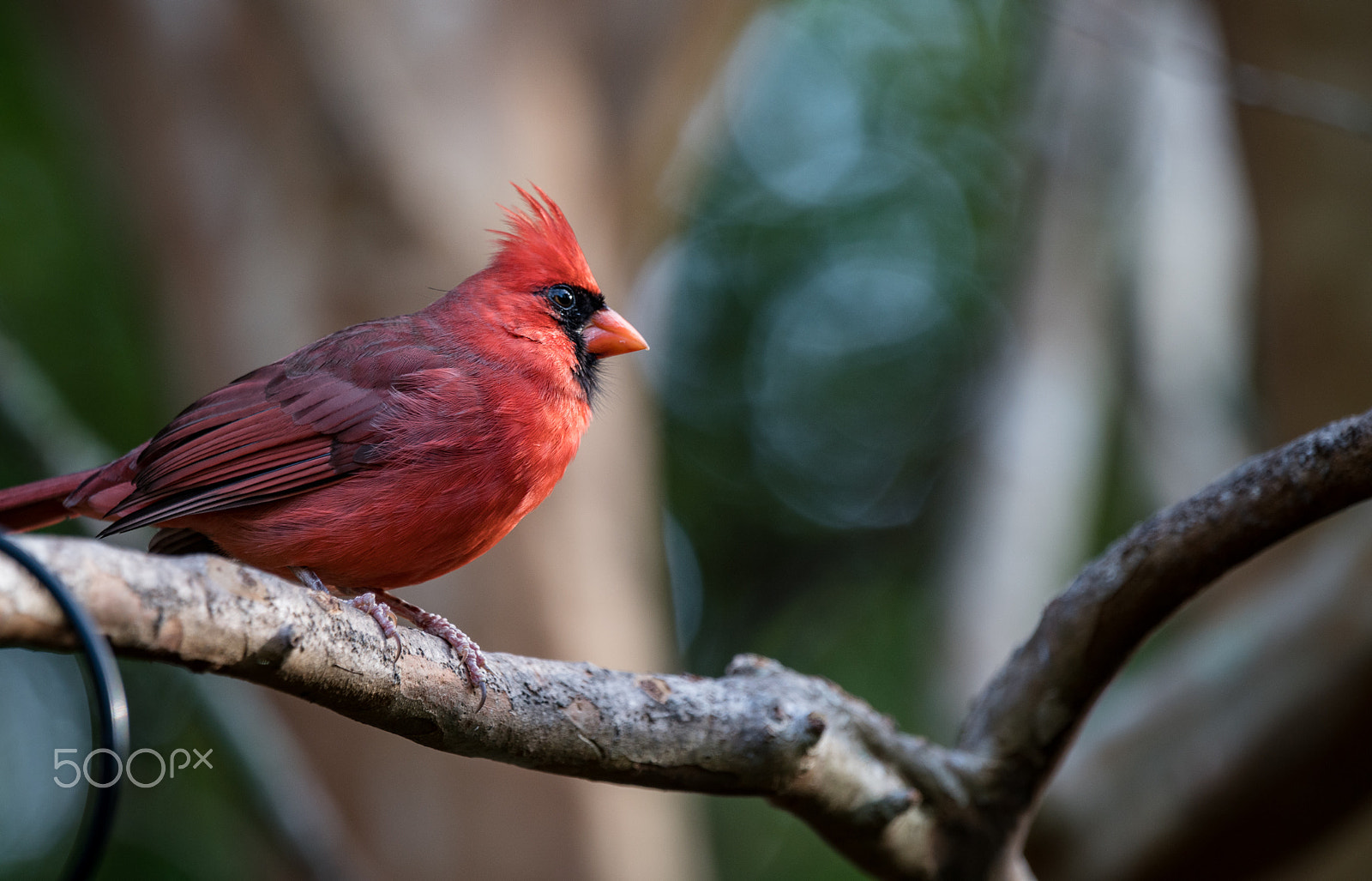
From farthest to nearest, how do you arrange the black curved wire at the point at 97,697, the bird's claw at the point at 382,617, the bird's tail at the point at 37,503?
the bird's tail at the point at 37,503 → the bird's claw at the point at 382,617 → the black curved wire at the point at 97,697

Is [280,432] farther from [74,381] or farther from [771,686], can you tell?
[74,381]

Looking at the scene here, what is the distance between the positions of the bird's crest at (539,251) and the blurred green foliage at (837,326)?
16.3 feet

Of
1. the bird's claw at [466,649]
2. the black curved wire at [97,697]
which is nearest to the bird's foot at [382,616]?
the bird's claw at [466,649]

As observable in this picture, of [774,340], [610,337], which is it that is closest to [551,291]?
[610,337]

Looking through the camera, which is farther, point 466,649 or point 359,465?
point 359,465

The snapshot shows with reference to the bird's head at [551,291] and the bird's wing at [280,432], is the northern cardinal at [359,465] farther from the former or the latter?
the bird's head at [551,291]

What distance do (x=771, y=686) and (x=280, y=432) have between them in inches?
47.7

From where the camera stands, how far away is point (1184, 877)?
13.1ft

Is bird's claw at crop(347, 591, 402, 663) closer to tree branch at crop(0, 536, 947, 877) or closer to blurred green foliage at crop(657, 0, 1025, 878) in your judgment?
tree branch at crop(0, 536, 947, 877)

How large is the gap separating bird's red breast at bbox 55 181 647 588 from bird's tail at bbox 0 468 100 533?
3cm

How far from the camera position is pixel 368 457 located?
2.50 m

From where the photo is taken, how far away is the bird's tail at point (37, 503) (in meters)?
2.43

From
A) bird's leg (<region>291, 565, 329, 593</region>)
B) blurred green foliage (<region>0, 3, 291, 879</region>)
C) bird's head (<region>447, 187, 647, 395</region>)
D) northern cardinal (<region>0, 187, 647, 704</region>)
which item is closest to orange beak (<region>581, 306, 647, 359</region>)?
bird's head (<region>447, 187, 647, 395</region>)

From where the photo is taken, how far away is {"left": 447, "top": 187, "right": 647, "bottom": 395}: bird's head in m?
3.03
